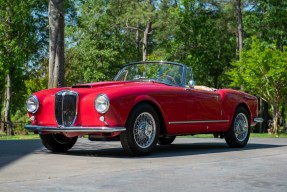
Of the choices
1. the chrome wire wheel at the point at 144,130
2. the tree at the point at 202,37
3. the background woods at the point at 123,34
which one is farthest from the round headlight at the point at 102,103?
the tree at the point at 202,37

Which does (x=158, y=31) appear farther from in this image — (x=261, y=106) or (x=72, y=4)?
(x=261, y=106)

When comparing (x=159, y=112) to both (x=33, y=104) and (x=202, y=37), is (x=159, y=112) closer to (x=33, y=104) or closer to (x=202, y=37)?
(x=33, y=104)

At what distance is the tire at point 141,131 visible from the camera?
7508 mm

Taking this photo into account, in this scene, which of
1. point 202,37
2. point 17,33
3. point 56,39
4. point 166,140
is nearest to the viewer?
point 166,140

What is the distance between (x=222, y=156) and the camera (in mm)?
7883

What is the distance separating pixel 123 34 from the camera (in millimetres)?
47281

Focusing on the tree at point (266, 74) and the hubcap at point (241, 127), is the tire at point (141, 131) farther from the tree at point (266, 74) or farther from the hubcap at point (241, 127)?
the tree at point (266, 74)

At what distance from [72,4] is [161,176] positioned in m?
36.2

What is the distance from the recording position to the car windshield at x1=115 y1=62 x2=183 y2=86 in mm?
9016

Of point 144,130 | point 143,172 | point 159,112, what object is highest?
point 159,112

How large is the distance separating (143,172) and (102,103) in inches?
73.7

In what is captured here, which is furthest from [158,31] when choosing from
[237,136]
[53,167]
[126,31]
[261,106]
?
[53,167]

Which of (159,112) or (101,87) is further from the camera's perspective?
(159,112)

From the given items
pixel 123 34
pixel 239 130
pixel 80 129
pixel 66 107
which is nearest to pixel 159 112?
pixel 80 129
